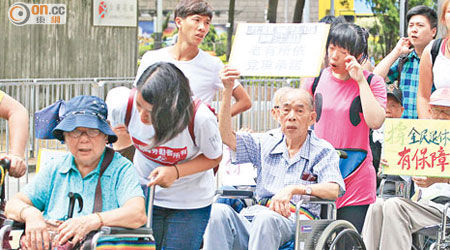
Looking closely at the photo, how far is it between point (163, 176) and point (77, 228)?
1.57 ft

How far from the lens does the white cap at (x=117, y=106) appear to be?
454cm

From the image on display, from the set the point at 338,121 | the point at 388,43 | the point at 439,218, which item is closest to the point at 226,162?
the point at 338,121

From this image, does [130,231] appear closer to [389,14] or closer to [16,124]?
[16,124]

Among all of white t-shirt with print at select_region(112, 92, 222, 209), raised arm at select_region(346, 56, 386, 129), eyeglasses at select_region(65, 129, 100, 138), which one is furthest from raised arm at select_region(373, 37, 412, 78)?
eyeglasses at select_region(65, 129, 100, 138)

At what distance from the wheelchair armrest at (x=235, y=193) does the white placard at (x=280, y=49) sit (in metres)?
0.70

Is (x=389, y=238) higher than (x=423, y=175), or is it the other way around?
(x=423, y=175)

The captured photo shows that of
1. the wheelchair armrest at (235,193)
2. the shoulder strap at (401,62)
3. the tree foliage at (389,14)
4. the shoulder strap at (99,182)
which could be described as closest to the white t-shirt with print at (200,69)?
the wheelchair armrest at (235,193)

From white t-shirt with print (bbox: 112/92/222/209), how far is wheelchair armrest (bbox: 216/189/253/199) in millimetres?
673

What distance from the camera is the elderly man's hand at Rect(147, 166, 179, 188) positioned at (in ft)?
14.4

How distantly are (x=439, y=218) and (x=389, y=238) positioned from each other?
0.35m

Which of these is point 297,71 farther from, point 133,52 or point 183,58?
point 133,52

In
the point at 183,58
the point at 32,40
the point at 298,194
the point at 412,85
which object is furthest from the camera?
the point at 32,40

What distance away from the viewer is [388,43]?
35906mm

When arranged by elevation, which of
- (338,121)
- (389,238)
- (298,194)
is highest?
(338,121)
